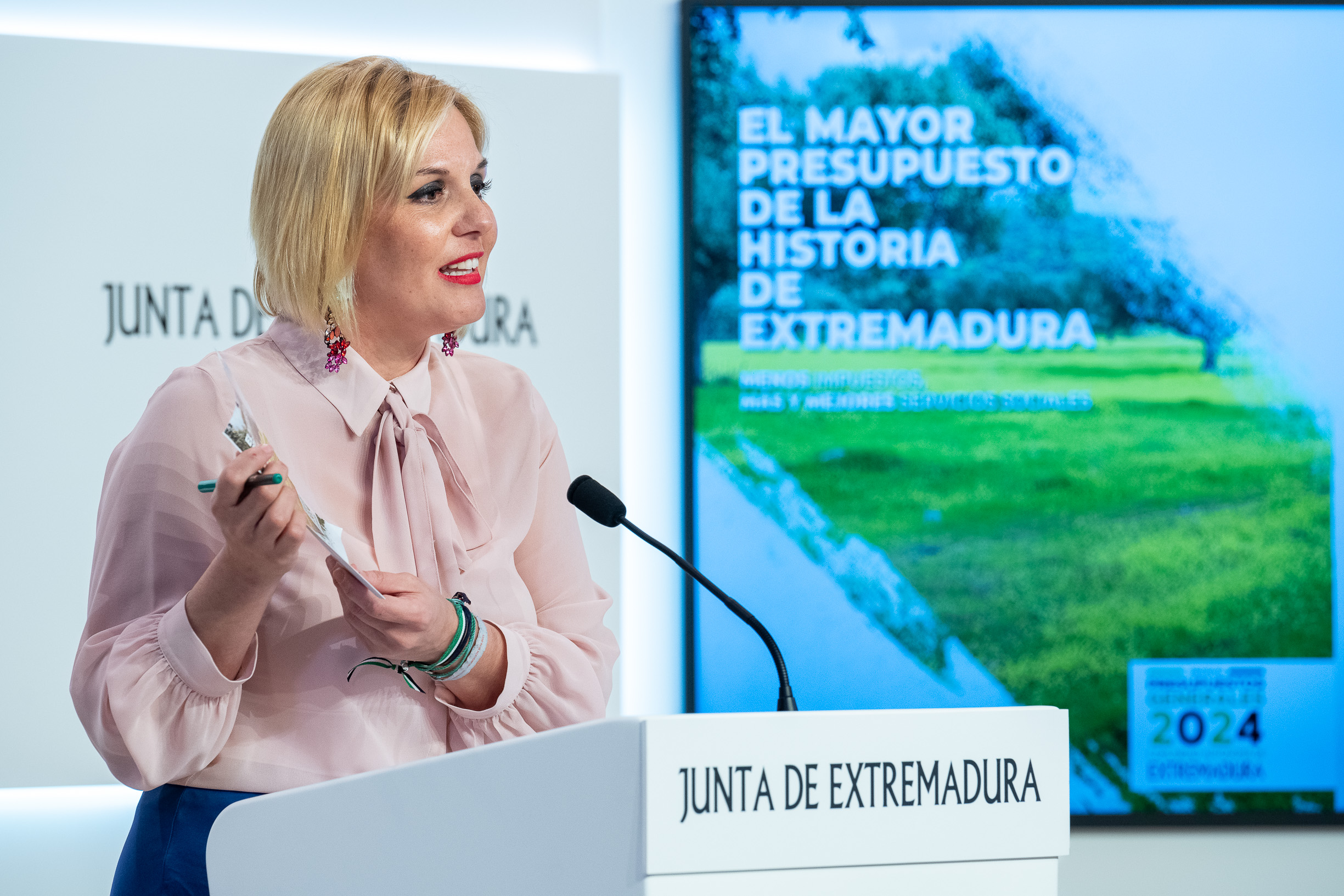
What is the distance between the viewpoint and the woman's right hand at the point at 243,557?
0.90 metres

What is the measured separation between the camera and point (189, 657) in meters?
1.02

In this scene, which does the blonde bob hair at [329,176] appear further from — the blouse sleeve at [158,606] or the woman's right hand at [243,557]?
the woman's right hand at [243,557]

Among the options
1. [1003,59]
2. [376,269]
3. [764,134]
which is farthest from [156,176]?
[1003,59]

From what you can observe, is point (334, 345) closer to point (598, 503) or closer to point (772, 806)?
point (598, 503)

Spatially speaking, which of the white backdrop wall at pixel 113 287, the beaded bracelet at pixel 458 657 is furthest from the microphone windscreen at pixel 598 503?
the white backdrop wall at pixel 113 287

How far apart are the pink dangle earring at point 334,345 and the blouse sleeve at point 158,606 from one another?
0.13m

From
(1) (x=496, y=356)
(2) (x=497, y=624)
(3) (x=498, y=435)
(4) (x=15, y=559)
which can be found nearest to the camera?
(2) (x=497, y=624)

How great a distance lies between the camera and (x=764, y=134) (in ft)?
9.09

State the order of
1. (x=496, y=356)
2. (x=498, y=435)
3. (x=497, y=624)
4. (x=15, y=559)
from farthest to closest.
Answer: (x=496, y=356)
(x=15, y=559)
(x=498, y=435)
(x=497, y=624)

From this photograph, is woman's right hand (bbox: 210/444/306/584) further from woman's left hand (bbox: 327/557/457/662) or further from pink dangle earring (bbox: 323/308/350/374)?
pink dangle earring (bbox: 323/308/350/374)

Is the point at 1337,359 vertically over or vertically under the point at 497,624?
over

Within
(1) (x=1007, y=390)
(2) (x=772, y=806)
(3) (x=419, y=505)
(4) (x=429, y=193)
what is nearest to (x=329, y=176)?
(4) (x=429, y=193)

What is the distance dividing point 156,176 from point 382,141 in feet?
5.16

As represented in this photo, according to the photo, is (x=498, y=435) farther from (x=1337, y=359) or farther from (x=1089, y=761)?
(x=1337, y=359)
